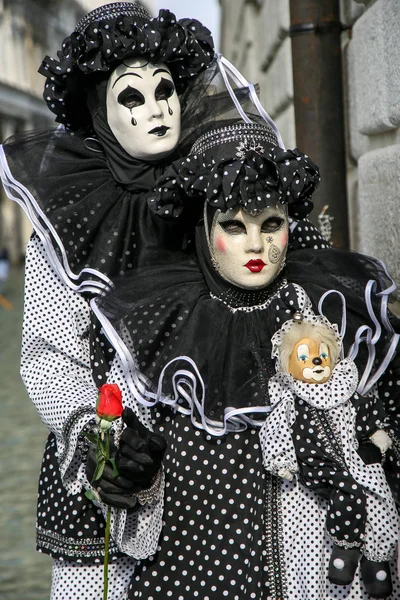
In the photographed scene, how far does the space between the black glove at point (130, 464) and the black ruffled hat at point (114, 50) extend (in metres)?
0.99

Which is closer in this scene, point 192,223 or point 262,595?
point 262,595

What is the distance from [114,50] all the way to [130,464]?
3.62 ft

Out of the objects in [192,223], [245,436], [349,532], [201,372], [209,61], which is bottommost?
[349,532]

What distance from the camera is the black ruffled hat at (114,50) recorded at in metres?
2.71

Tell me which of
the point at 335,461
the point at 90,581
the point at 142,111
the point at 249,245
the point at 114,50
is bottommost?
the point at 90,581

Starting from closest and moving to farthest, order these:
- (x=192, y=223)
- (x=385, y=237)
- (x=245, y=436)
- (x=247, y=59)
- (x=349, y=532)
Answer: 1. (x=349, y=532)
2. (x=245, y=436)
3. (x=192, y=223)
4. (x=385, y=237)
5. (x=247, y=59)

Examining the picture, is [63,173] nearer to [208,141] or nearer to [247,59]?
[208,141]

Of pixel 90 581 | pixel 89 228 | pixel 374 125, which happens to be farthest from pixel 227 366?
pixel 374 125

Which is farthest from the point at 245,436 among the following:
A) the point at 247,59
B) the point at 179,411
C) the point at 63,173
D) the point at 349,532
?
the point at 247,59

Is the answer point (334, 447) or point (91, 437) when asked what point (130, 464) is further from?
point (334, 447)

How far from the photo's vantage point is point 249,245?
7.95 ft

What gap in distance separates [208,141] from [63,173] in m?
0.54

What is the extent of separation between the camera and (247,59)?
353 inches

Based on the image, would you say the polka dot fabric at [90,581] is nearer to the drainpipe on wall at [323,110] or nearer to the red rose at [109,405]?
the red rose at [109,405]
